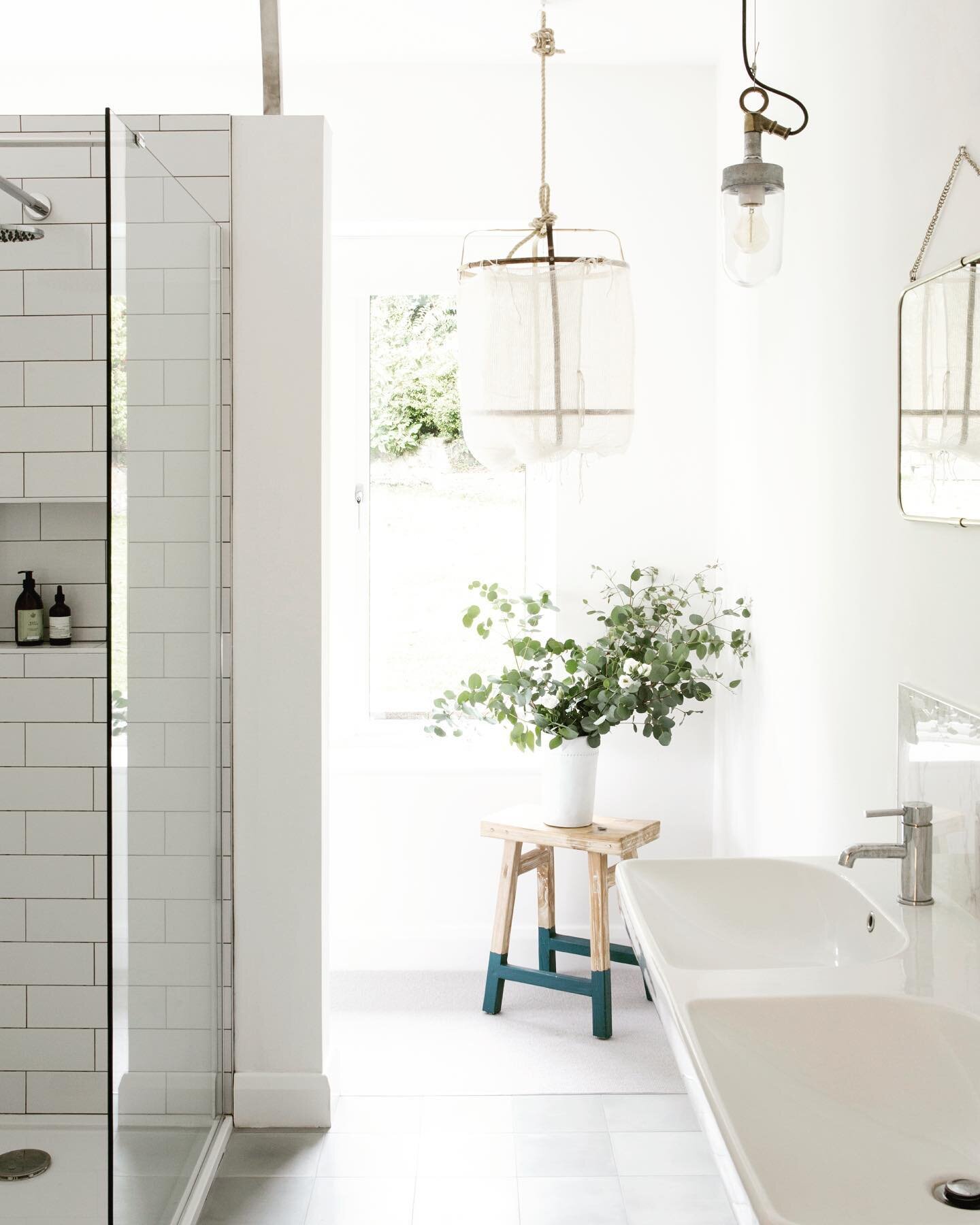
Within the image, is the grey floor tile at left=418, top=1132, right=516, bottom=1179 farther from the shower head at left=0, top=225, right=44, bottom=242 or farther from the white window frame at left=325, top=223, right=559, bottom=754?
the shower head at left=0, top=225, right=44, bottom=242

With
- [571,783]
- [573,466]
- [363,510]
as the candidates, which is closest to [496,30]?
[573,466]

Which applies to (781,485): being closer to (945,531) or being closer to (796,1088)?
(945,531)

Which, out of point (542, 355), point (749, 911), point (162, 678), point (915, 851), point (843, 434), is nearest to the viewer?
point (915, 851)

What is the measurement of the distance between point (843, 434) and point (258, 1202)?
1.85 metres

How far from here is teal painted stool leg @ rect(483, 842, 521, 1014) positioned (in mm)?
3180

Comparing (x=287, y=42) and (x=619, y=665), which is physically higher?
(x=287, y=42)

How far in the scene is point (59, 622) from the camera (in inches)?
102

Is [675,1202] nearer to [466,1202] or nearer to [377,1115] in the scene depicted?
[466,1202]

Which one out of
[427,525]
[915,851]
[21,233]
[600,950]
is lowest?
[600,950]

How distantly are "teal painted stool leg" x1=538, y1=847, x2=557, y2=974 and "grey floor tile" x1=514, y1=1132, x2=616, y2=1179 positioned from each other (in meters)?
0.74

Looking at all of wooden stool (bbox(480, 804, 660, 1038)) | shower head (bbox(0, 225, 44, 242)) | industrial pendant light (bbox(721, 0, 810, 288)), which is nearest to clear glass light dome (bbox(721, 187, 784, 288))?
industrial pendant light (bbox(721, 0, 810, 288))

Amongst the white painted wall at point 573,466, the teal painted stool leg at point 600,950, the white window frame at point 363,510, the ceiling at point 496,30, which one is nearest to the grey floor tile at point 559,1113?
the teal painted stool leg at point 600,950

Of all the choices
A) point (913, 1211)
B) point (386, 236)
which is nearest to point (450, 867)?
point (386, 236)

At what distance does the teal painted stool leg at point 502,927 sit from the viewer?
125 inches
